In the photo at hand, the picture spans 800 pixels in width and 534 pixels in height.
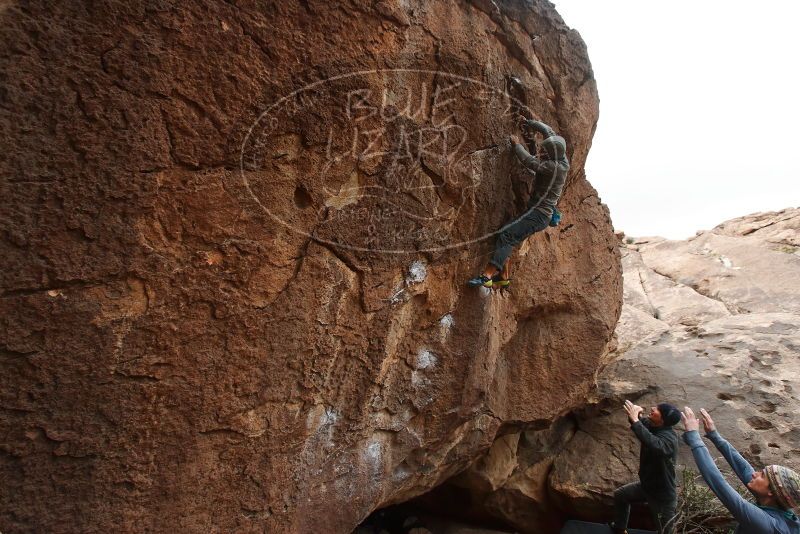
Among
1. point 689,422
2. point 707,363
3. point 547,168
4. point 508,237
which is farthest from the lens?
point 707,363

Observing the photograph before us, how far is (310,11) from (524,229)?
242cm

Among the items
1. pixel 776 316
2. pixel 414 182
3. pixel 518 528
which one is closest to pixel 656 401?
pixel 518 528

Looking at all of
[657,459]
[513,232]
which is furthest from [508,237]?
[657,459]

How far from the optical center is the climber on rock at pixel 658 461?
173 inches

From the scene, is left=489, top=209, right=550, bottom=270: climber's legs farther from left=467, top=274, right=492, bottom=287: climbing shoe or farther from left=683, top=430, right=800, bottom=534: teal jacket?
left=683, top=430, right=800, bottom=534: teal jacket

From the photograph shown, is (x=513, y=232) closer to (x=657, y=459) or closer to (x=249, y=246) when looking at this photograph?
(x=249, y=246)

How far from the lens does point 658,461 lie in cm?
454

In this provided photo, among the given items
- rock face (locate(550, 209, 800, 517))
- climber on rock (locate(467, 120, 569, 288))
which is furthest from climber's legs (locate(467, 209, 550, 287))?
rock face (locate(550, 209, 800, 517))

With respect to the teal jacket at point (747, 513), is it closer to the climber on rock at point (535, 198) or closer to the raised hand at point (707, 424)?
the raised hand at point (707, 424)

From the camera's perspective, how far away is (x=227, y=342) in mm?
3121

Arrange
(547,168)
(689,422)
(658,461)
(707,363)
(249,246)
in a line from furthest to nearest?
(707,363)
(658,461)
(547,168)
(689,422)
(249,246)

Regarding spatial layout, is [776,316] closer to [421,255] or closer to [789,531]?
[789,531]

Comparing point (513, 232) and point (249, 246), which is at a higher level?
point (513, 232)

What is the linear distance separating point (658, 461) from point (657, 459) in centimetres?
2
